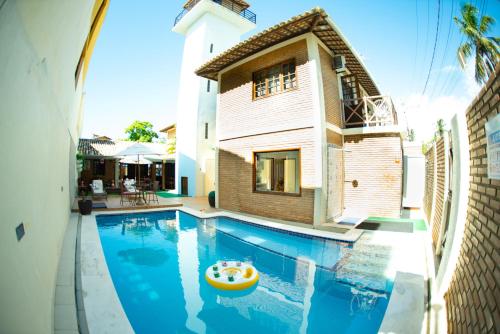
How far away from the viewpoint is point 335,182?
8.48m

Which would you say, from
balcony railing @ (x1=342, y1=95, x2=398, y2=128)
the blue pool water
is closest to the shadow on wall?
the blue pool water

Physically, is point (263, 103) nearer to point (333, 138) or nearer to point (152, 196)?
point (333, 138)

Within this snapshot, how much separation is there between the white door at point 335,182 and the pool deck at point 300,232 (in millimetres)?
1234

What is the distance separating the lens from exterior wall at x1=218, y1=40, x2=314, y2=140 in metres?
8.02

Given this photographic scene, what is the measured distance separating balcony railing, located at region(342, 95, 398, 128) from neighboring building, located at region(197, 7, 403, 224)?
4cm

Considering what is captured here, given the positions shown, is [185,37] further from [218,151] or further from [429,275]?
[429,275]

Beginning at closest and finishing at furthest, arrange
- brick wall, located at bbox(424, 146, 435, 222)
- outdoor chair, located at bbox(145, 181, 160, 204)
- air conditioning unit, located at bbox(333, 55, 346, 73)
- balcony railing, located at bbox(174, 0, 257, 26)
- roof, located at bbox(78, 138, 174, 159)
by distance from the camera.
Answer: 1. brick wall, located at bbox(424, 146, 435, 222)
2. air conditioning unit, located at bbox(333, 55, 346, 73)
3. outdoor chair, located at bbox(145, 181, 160, 204)
4. balcony railing, located at bbox(174, 0, 257, 26)
5. roof, located at bbox(78, 138, 174, 159)

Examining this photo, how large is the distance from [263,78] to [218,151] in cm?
384

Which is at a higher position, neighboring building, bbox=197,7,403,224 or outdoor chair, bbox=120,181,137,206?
neighboring building, bbox=197,7,403,224

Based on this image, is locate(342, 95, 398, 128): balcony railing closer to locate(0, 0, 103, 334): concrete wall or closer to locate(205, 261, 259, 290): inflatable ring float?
locate(205, 261, 259, 290): inflatable ring float

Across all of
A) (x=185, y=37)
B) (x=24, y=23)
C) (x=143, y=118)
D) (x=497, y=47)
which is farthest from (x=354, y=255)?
(x=143, y=118)

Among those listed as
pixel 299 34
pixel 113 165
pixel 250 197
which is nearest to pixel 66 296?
pixel 250 197

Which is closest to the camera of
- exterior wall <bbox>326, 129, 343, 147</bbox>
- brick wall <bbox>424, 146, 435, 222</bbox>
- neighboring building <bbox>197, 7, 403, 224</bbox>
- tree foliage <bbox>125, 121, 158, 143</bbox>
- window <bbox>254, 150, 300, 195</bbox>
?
brick wall <bbox>424, 146, 435, 222</bbox>

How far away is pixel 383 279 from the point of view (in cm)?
439
